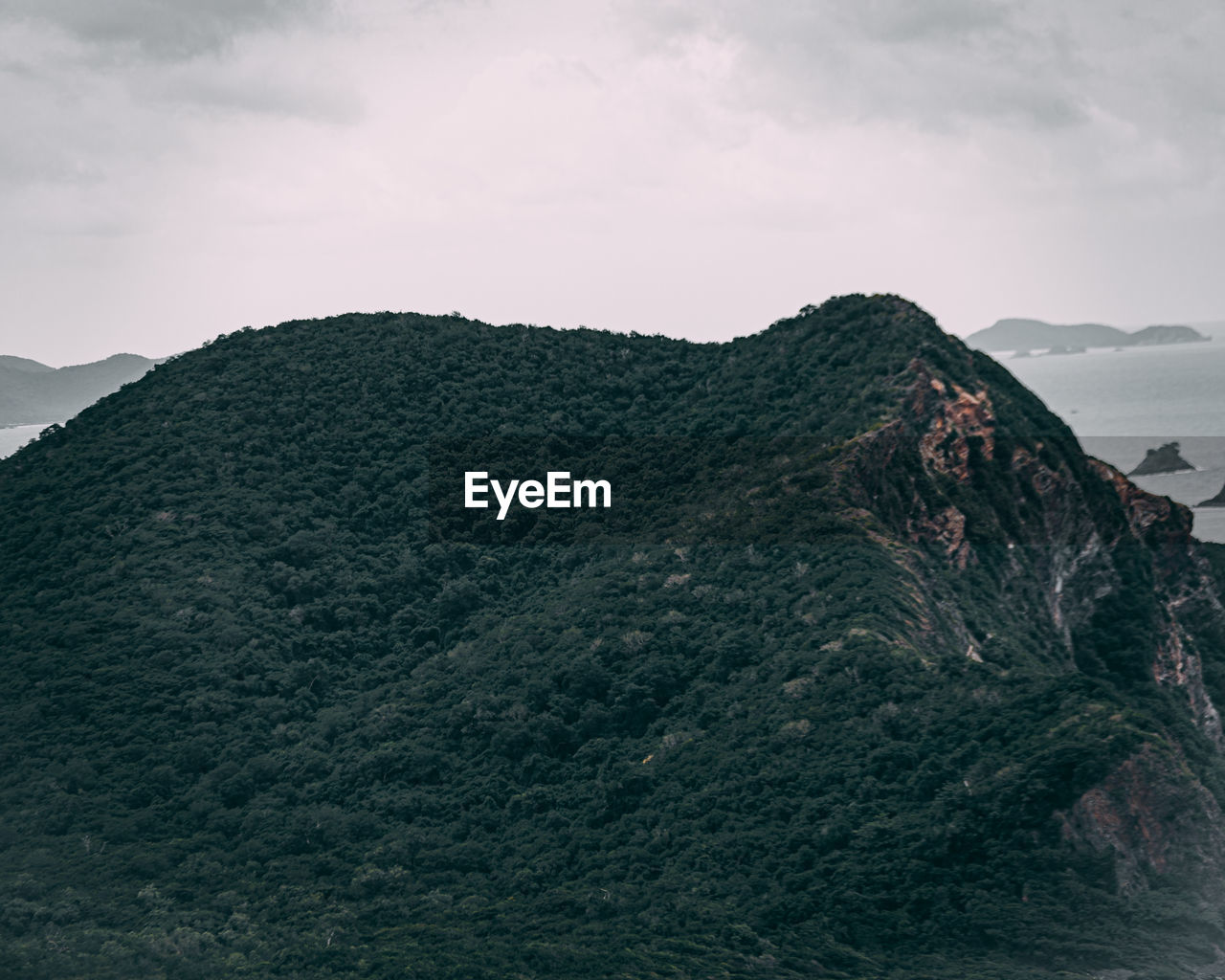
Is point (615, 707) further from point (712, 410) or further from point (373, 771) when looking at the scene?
point (712, 410)

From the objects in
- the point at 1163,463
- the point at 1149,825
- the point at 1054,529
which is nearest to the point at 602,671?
the point at 1149,825

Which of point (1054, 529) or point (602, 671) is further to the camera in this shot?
point (1054, 529)

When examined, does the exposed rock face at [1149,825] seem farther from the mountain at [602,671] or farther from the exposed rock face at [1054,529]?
the exposed rock face at [1054,529]

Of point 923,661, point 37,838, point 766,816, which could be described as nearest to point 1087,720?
point 923,661

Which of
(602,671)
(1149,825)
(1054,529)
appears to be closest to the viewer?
(1149,825)

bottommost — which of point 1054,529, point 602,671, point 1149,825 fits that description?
point 1149,825

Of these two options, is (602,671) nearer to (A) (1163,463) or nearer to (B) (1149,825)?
(B) (1149,825)

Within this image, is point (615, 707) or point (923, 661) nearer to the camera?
point (923, 661)

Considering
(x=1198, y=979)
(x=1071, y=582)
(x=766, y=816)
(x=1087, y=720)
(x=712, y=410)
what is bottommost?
(x=1198, y=979)
